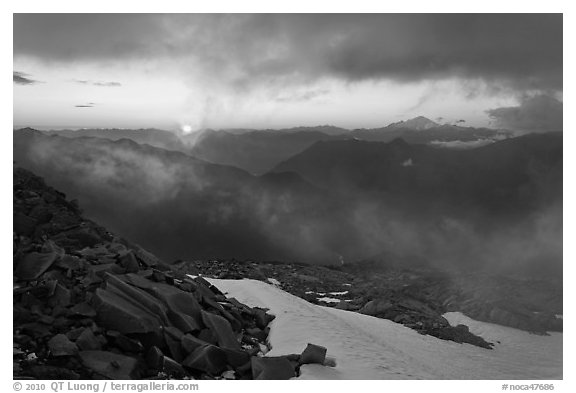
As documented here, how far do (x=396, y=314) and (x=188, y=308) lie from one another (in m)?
15.1

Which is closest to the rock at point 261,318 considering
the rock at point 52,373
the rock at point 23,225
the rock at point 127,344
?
the rock at point 127,344

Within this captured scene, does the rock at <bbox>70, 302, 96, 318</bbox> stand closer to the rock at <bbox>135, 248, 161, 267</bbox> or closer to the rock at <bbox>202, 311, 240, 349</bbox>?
the rock at <bbox>202, 311, 240, 349</bbox>

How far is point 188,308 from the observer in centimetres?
A: 1212

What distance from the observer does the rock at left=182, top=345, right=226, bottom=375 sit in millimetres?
9859

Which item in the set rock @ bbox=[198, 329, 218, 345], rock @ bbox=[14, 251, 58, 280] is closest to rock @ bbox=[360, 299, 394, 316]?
rock @ bbox=[198, 329, 218, 345]

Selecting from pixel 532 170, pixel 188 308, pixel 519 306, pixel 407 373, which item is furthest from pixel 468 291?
pixel 188 308

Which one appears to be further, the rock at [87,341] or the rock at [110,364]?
the rock at [87,341]

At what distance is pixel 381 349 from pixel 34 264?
1073 cm

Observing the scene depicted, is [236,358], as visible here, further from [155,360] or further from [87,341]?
[87,341]

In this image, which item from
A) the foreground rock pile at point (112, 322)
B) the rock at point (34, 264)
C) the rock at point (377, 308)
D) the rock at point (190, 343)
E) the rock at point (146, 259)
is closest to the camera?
the foreground rock pile at point (112, 322)

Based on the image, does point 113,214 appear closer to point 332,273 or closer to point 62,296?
point 332,273

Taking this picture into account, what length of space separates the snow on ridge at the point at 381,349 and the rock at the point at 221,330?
1.20m

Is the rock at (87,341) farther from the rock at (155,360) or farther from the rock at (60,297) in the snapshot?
the rock at (60,297)

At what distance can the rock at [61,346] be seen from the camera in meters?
8.87
